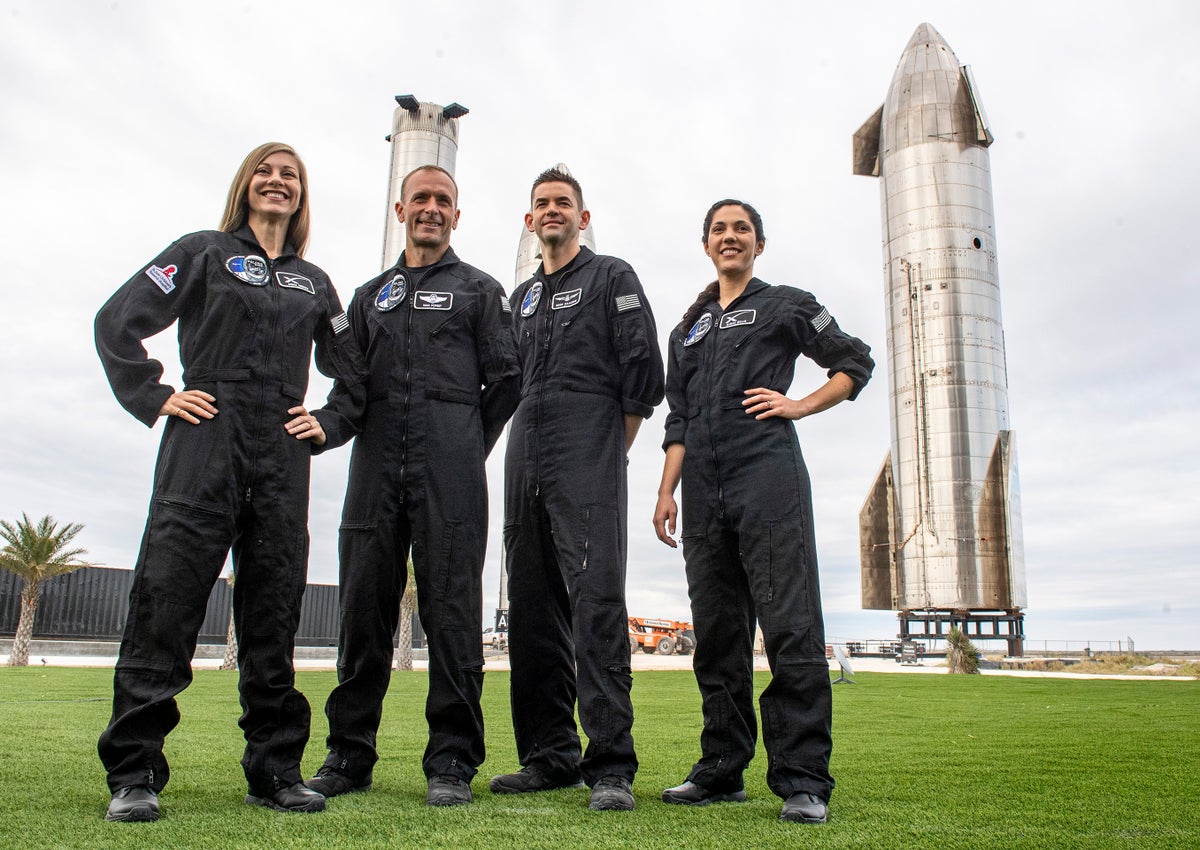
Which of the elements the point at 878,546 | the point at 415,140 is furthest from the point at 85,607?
the point at 878,546

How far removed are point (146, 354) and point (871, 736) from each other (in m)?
5.09

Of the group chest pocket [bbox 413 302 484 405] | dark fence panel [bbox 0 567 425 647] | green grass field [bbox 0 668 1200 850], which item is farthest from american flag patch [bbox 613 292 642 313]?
dark fence panel [bbox 0 567 425 647]

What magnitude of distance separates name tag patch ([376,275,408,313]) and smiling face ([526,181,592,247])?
555 millimetres

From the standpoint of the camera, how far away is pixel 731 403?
139 inches

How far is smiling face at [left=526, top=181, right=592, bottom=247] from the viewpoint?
379 cm

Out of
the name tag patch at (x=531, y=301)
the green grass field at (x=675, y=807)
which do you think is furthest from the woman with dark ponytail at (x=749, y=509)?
the name tag patch at (x=531, y=301)

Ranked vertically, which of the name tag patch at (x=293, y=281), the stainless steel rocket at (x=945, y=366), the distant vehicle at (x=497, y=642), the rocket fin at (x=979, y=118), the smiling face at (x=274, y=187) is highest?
the rocket fin at (x=979, y=118)

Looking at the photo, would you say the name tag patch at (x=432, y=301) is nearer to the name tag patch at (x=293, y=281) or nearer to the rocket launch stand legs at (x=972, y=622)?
the name tag patch at (x=293, y=281)

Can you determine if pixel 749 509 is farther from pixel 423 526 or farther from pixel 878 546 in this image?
pixel 878 546

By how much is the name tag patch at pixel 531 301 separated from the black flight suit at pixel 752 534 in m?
0.64

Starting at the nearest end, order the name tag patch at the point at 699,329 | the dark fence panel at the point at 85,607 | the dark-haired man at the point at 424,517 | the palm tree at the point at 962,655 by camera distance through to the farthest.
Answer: the dark-haired man at the point at 424,517
the name tag patch at the point at 699,329
the palm tree at the point at 962,655
the dark fence panel at the point at 85,607

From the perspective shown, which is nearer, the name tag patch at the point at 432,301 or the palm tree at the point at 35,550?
the name tag patch at the point at 432,301

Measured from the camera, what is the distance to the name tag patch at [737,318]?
12.0 feet

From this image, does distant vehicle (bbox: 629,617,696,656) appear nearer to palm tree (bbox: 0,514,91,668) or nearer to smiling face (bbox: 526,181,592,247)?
palm tree (bbox: 0,514,91,668)
